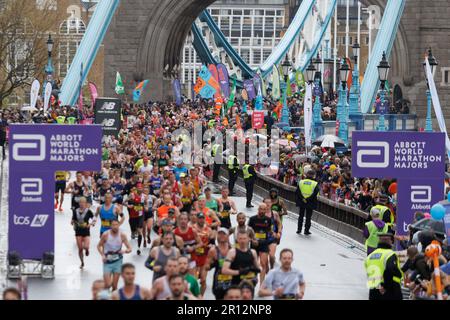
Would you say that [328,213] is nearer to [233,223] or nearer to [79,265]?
[233,223]

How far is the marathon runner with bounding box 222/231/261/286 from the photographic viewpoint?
20.7 metres

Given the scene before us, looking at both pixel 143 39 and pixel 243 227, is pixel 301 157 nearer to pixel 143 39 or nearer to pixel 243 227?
pixel 243 227

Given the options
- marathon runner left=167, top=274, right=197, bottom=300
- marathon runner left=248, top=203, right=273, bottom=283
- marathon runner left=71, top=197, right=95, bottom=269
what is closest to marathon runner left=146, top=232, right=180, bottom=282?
marathon runner left=167, top=274, right=197, bottom=300

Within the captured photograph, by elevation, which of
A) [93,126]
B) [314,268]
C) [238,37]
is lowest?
[314,268]

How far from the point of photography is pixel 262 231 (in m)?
26.0

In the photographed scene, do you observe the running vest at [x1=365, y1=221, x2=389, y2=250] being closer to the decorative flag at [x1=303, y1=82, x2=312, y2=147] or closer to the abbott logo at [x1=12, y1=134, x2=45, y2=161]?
the abbott logo at [x1=12, y1=134, x2=45, y2=161]

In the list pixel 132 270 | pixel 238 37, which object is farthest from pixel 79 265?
pixel 238 37

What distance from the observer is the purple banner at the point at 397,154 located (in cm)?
2592

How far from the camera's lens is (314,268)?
2873 cm

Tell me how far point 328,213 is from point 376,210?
404 inches

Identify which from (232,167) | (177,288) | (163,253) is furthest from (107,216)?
(232,167)

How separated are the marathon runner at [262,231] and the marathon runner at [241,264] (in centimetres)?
499
